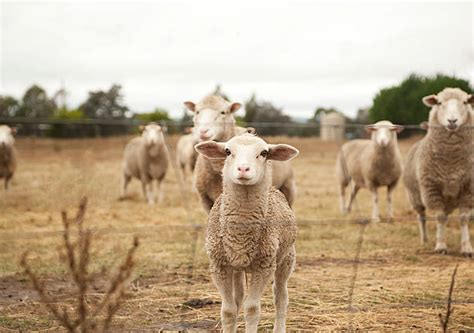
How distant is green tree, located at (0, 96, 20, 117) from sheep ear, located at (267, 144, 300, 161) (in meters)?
31.2

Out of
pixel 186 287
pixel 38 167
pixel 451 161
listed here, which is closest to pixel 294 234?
pixel 186 287

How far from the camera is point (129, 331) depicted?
15.6 feet

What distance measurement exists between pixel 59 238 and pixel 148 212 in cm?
358

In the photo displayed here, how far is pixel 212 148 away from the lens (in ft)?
14.9

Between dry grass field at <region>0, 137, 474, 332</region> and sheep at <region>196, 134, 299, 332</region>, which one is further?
dry grass field at <region>0, 137, 474, 332</region>

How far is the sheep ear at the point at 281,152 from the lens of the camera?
445cm

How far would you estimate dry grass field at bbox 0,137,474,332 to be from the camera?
4977 mm

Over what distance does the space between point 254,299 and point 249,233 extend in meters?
0.44

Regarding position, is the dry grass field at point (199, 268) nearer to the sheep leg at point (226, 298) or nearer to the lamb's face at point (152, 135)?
the sheep leg at point (226, 298)

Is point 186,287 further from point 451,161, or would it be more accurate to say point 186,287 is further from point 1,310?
point 451,161

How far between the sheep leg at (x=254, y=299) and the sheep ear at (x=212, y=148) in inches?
37.4

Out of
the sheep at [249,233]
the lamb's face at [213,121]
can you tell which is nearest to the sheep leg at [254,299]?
the sheep at [249,233]

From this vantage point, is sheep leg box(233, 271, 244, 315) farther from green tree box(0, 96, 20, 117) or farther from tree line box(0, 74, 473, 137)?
green tree box(0, 96, 20, 117)

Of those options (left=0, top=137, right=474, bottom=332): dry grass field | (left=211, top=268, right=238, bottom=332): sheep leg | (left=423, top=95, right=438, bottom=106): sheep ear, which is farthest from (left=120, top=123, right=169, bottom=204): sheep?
(left=211, top=268, right=238, bottom=332): sheep leg
